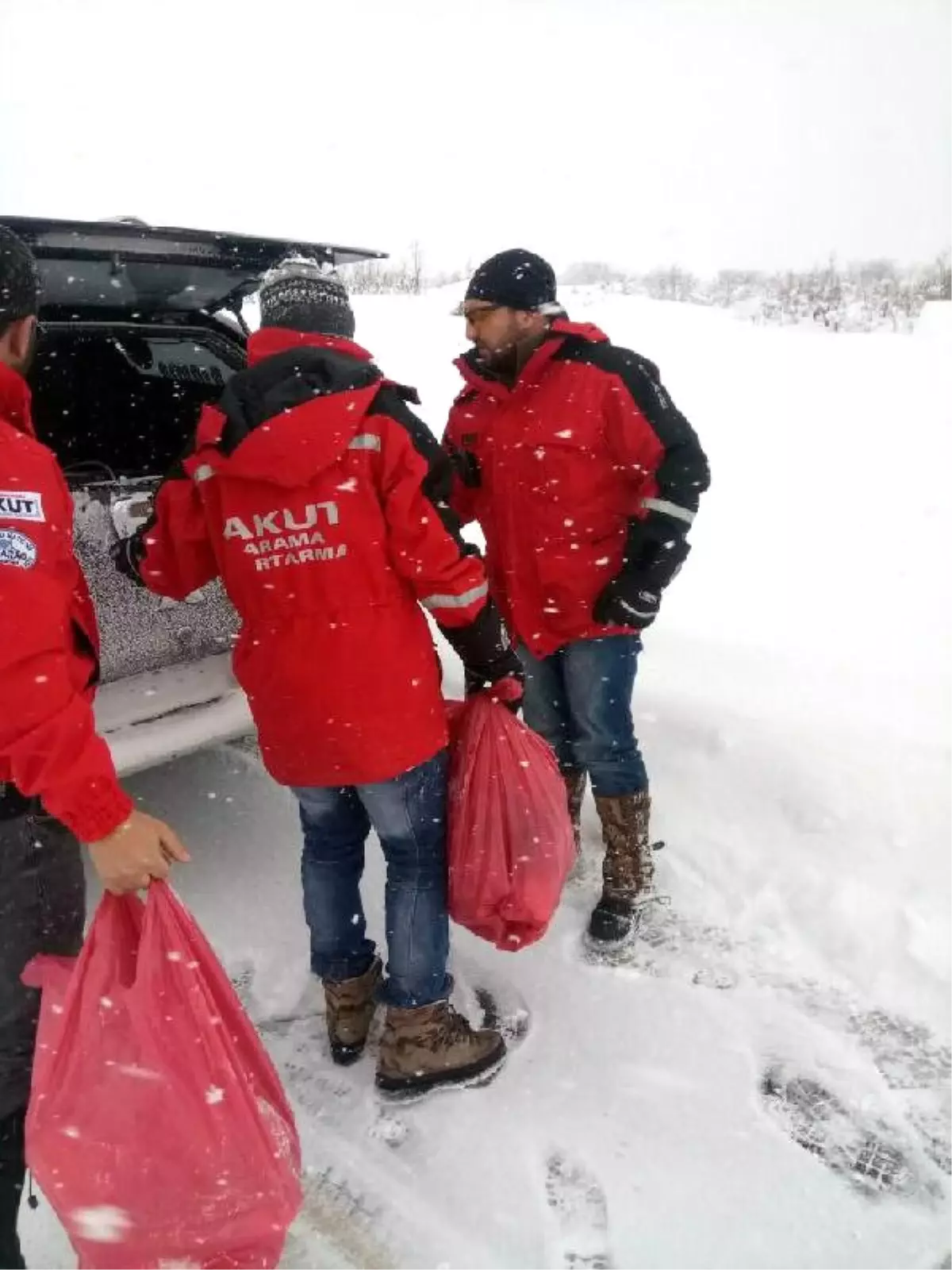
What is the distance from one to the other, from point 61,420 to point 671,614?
287cm

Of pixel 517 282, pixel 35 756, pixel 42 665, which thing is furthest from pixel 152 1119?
pixel 517 282

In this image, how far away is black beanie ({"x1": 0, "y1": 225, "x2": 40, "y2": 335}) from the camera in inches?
62.8

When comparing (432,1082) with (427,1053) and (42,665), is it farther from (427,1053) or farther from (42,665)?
(42,665)

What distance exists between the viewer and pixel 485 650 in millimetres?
2189

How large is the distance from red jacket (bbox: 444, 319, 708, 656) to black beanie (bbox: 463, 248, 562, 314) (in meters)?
0.10

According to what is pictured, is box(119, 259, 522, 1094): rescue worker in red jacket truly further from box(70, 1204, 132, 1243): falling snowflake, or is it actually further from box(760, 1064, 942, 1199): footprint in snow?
box(70, 1204, 132, 1243): falling snowflake

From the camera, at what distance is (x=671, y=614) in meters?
4.71

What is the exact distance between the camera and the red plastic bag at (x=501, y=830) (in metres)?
2.21

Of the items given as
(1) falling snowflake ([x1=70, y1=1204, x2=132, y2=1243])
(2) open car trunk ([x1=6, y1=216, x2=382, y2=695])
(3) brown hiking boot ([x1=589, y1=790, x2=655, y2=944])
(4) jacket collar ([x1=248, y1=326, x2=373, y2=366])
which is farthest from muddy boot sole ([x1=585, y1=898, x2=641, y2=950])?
(4) jacket collar ([x1=248, y1=326, x2=373, y2=366])

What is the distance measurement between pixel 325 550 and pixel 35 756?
2.28 feet

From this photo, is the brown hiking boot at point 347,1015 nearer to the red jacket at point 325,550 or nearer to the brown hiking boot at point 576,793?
the red jacket at point 325,550

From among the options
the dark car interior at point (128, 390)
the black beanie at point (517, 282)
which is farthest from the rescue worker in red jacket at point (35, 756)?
the dark car interior at point (128, 390)

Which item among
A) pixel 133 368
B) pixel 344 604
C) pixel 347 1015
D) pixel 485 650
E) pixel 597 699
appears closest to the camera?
pixel 344 604

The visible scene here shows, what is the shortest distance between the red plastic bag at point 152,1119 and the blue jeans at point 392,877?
0.64m
